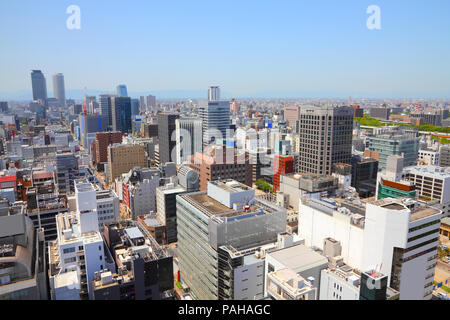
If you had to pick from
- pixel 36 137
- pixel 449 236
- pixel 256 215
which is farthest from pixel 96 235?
pixel 36 137

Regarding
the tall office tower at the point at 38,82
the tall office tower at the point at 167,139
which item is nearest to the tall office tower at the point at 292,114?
the tall office tower at the point at 167,139

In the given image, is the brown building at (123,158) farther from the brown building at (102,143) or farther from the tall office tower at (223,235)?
the tall office tower at (223,235)

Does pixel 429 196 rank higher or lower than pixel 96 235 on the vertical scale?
lower

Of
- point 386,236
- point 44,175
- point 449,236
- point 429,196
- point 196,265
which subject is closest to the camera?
point 386,236

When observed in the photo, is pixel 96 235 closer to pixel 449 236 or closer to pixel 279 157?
pixel 279 157

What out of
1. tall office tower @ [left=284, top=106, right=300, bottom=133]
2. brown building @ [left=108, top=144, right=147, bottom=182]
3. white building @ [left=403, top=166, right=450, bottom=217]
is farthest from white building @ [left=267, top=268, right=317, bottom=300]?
tall office tower @ [left=284, top=106, right=300, bottom=133]

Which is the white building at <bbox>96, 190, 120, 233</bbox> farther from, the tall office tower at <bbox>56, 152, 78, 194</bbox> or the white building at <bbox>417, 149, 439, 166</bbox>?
the white building at <bbox>417, 149, 439, 166</bbox>
